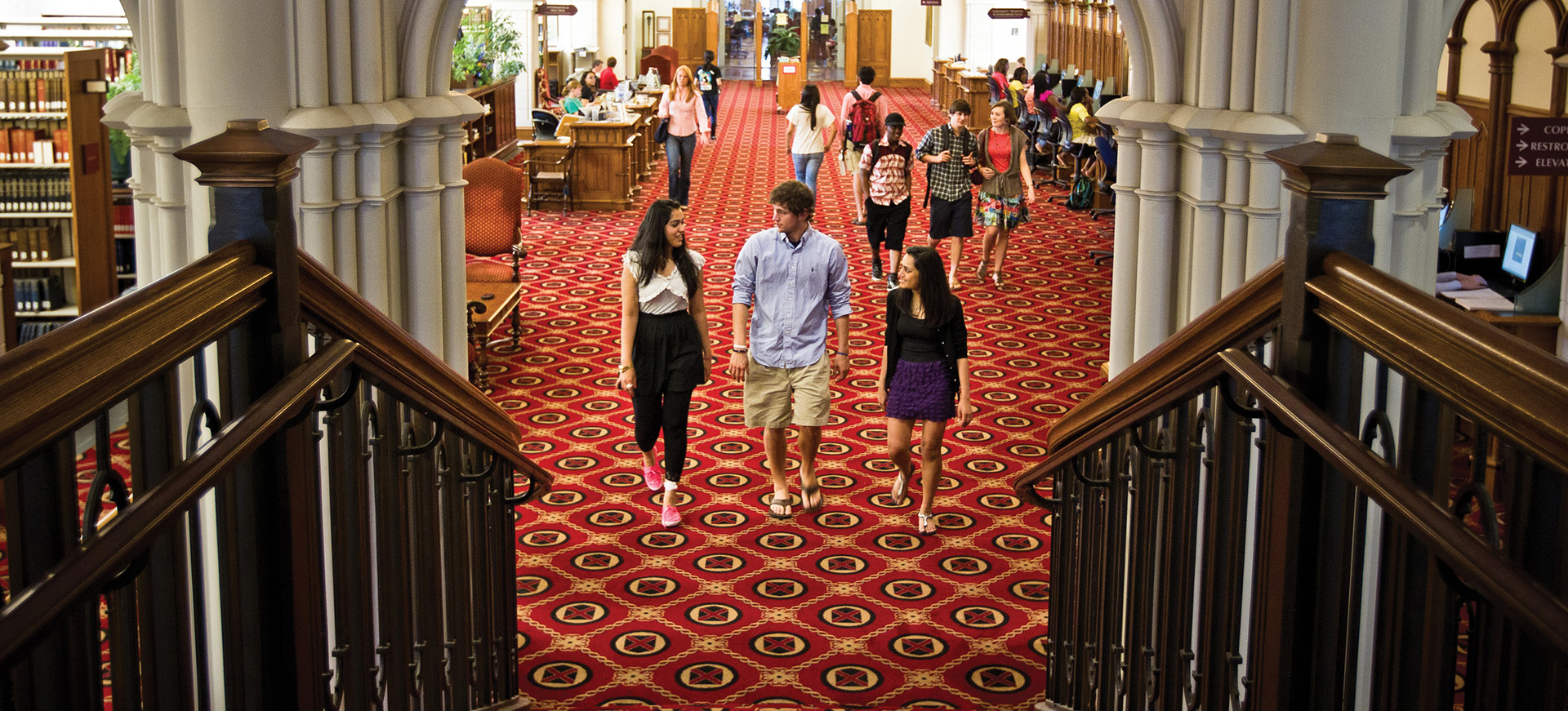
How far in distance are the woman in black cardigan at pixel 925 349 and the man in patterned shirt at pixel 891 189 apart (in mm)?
4062

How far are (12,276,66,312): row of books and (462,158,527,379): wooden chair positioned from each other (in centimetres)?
273

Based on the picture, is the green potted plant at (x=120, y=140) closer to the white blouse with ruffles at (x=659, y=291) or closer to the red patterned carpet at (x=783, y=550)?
the red patterned carpet at (x=783, y=550)

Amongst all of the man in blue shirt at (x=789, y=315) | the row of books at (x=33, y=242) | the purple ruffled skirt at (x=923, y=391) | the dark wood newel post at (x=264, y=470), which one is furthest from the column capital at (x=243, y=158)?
the row of books at (x=33, y=242)

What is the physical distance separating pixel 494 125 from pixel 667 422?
37.8 feet

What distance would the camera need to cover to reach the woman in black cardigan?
5.85m

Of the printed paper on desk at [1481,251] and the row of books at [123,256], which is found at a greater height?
the printed paper on desk at [1481,251]

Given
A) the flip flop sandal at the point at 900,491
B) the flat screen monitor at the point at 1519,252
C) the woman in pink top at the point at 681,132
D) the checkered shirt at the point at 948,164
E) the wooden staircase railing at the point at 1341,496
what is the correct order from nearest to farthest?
the wooden staircase railing at the point at 1341,496, the flip flop sandal at the point at 900,491, the flat screen monitor at the point at 1519,252, the checkered shirt at the point at 948,164, the woman in pink top at the point at 681,132

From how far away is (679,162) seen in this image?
553 inches

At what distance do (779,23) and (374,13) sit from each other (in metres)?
35.5

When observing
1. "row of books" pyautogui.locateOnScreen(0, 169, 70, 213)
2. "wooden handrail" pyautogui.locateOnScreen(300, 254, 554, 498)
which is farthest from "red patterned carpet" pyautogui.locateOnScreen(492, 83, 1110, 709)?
"row of books" pyautogui.locateOnScreen(0, 169, 70, 213)

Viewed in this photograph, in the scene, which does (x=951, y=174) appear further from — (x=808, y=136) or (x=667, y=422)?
(x=667, y=422)

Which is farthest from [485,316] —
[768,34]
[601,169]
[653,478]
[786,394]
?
[768,34]

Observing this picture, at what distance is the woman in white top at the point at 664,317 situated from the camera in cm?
593

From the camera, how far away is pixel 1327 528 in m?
2.09
